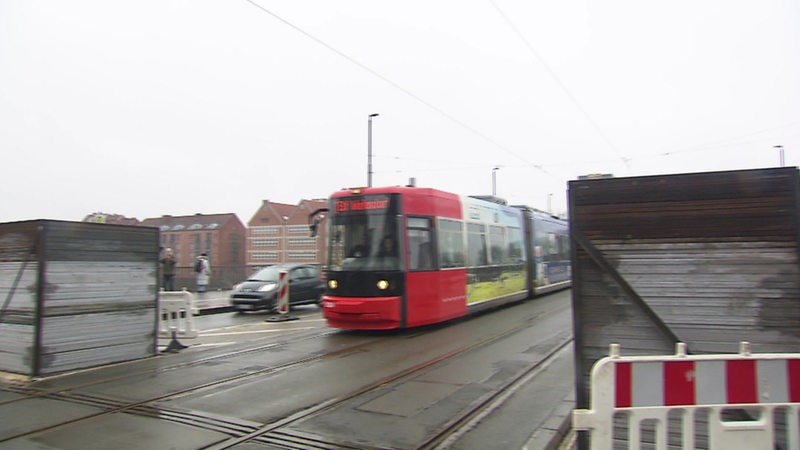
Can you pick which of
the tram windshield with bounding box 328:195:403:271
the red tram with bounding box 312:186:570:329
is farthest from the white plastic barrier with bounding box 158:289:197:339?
the tram windshield with bounding box 328:195:403:271

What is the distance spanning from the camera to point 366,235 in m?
10.5

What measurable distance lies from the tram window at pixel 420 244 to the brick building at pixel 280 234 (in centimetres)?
7850

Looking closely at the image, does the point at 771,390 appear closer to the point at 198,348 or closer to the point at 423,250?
the point at 423,250

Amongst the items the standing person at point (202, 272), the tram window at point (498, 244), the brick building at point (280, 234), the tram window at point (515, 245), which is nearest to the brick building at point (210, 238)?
the brick building at point (280, 234)

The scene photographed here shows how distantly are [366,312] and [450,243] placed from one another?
2.75 m

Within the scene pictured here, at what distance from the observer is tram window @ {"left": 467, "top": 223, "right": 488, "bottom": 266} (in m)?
12.7

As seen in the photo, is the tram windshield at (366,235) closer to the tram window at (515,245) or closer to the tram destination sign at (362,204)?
the tram destination sign at (362,204)

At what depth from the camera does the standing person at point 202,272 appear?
64.4ft

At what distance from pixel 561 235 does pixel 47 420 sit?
1985cm

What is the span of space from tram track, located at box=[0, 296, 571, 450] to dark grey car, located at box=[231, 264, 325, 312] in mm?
7083

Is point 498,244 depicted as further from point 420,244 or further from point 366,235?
point 366,235

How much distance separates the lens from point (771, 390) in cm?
338

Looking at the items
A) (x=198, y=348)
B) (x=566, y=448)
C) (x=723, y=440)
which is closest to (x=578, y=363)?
(x=566, y=448)

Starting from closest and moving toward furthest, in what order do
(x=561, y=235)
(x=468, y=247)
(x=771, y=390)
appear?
(x=771, y=390) < (x=468, y=247) < (x=561, y=235)
